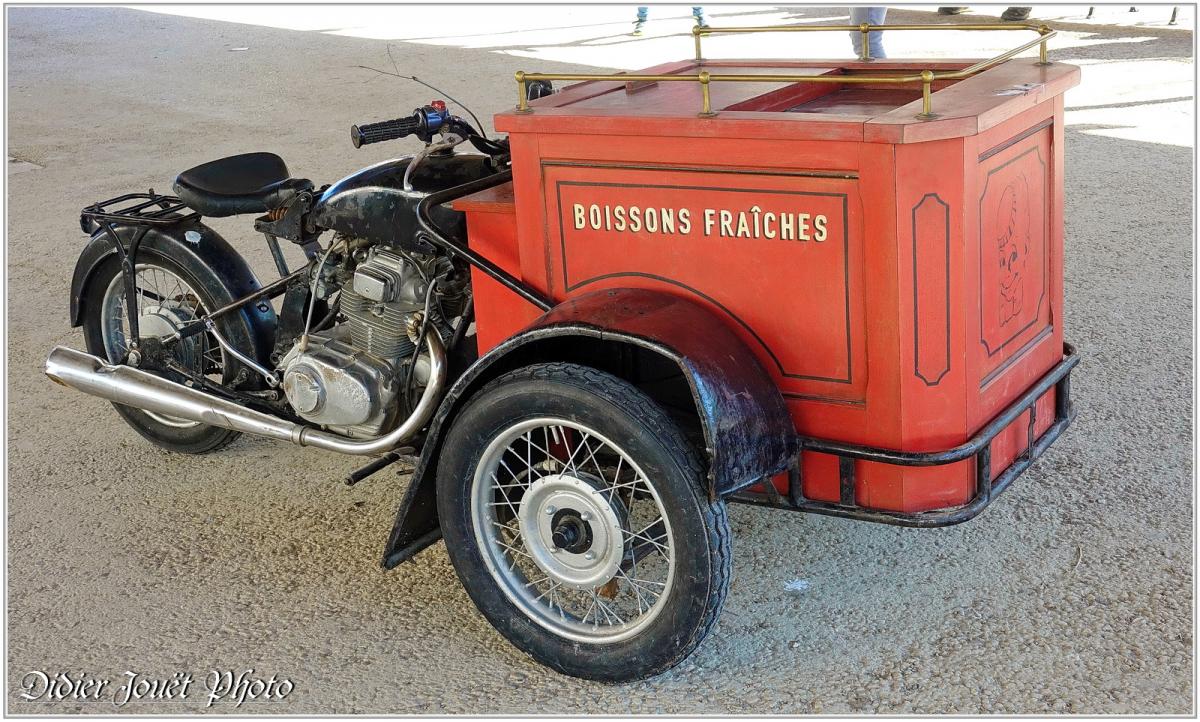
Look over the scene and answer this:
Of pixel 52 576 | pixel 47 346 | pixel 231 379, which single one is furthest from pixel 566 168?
pixel 47 346

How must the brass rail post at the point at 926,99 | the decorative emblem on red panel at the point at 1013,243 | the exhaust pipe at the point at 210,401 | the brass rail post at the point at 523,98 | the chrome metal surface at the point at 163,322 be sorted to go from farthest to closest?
the chrome metal surface at the point at 163,322, the exhaust pipe at the point at 210,401, the brass rail post at the point at 523,98, the decorative emblem on red panel at the point at 1013,243, the brass rail post at the point at 926,99

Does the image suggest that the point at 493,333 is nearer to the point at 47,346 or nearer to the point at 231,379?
the point at 231,379

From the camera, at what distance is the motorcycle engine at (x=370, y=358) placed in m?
3.32

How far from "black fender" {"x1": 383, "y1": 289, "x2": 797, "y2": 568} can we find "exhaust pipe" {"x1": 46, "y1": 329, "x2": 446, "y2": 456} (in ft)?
1.17

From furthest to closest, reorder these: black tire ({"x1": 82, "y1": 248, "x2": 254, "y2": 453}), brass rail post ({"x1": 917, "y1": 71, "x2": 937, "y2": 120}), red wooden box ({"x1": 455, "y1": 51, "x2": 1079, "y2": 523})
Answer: black tire ({"x1": 82, "y1": 248, "x2": 254, "y2": 453}), red wooden box ({"x1": 455, "y1": 51, "x2": 1079, "y2": 523}), brass rail post ({"x1": 917, "y1": 71, "x2": 937, "y2": 120})

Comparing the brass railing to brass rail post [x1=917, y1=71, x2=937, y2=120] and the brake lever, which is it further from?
the brake lever

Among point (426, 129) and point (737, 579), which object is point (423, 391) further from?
point (737, 579)

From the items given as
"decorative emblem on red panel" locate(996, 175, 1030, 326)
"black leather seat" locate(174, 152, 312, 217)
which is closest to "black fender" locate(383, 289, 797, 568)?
"decorative emblem on red panel" locate(996, 175, 1030, 326)

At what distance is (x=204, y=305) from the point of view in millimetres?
3908

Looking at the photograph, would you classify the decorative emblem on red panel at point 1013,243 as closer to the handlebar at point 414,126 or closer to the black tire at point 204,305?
the handlebar at point 414,126

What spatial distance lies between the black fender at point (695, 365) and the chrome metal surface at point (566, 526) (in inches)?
6.3

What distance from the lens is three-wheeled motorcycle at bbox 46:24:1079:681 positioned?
8.38 feet

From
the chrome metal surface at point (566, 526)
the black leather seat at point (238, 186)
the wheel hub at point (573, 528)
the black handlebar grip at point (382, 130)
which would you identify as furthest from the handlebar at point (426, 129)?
the wheel hub at point (573, 528)
